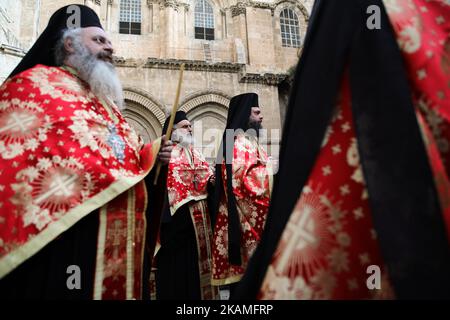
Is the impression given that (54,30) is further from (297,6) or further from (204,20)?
(297,6)

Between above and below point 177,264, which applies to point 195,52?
above

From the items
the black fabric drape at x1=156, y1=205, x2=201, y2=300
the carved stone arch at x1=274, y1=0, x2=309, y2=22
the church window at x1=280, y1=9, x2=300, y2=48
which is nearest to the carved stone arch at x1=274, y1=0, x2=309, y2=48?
the carved stone arch at x1=274, y1=0, x2=309, y2=22

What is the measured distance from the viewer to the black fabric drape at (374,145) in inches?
37.7

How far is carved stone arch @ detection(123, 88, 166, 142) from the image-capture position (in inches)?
482

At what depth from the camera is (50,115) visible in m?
1.90

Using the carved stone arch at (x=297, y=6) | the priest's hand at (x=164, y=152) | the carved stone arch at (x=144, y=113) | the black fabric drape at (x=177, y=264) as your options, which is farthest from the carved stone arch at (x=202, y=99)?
the priest's hand at (x=164, y=152)

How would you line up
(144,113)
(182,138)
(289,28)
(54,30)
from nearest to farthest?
(54,30) → (182,138) → (144,113) → (289,28)

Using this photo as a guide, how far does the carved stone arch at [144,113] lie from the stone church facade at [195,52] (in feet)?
0.12

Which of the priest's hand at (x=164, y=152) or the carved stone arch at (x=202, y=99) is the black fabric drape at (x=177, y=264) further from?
the carved stone arch at (x=202, y=99)

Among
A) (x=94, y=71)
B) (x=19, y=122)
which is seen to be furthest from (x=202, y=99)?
(x=19, y=122)

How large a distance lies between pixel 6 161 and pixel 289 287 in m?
1.64

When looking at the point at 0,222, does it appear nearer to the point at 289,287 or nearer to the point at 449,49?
the point at 289,287

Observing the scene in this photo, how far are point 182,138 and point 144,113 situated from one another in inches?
306

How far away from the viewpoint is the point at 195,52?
44.9 ft
